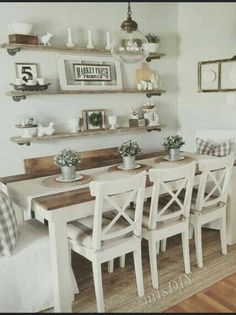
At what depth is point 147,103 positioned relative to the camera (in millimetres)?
3840

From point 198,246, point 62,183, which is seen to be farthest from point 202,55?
point 62,183

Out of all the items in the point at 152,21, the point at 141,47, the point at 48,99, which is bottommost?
the point at 48,99

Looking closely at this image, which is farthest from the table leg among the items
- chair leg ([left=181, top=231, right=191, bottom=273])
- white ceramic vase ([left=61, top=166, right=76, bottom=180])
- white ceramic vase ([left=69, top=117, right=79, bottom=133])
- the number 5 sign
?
the number 5 sign

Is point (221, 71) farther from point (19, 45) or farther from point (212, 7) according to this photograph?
point (19, 45)

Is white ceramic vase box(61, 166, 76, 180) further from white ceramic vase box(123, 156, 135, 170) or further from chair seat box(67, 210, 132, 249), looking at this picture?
white ceramic vase box(123, 156, 135, 170)

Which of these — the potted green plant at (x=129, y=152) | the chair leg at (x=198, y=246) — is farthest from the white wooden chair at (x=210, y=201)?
the potted green plant at (x=129, y=152)

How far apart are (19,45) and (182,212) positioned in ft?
6.52

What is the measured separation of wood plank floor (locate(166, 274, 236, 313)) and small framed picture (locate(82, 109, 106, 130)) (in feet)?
6.30

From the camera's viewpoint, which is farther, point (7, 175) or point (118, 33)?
point (7, 175)

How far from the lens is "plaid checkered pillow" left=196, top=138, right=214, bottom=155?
3531mm

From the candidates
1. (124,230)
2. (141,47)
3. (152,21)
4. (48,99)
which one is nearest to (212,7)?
(152,21)

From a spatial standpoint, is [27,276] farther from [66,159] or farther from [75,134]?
[75,134]

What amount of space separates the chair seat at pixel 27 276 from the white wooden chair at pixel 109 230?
245mm

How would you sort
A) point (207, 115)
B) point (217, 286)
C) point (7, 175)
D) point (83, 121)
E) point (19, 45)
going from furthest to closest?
point (207, 115)
point (83, 121)
point (7, 175)
point (19, 45)
point (217, 286)
